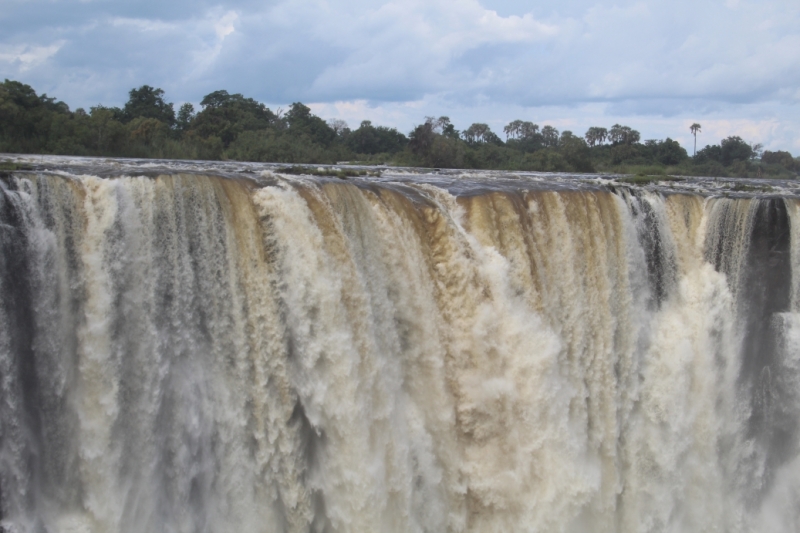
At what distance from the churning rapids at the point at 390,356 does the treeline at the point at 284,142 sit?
46.9 ft

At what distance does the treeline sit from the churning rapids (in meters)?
14.3

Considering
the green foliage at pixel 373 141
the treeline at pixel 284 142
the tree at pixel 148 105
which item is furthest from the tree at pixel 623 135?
the tree at pixel 148 105

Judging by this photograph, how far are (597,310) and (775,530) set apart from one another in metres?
4.46

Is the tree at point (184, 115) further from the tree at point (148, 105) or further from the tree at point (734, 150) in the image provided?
the tree at point (734, 150)

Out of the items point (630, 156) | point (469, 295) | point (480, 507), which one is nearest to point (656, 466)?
point (480, 507)

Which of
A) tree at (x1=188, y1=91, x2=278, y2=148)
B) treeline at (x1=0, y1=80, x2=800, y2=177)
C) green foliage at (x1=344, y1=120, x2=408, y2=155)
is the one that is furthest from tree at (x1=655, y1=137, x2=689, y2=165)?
tree at (x1=188, y1=91, x2=278, y2=148)

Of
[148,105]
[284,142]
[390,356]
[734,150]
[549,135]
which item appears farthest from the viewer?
[549,135]

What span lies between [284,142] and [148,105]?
Answer: 11.6 m

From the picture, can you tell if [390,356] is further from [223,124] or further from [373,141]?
[373,141]

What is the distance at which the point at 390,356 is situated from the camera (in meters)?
8.97

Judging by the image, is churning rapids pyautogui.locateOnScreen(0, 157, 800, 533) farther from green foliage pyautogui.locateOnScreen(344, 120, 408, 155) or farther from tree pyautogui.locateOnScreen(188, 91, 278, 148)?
green foliage pyautogui.locateOnScreen(344, 120, 408, 155)

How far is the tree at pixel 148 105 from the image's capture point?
1484 inches

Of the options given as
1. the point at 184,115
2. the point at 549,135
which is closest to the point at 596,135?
the point at 549,135

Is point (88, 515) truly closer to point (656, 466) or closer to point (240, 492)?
point (240, 492)
